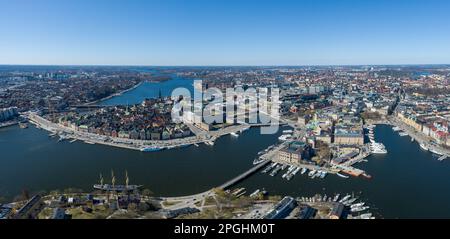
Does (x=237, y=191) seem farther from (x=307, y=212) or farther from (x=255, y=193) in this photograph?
(x=307, y=212)

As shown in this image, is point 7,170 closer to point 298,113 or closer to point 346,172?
point 346,172

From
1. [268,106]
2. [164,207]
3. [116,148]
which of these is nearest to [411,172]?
[164,207]

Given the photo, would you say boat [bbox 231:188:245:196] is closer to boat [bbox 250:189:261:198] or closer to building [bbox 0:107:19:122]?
boat [bbox 250:189:261:198]

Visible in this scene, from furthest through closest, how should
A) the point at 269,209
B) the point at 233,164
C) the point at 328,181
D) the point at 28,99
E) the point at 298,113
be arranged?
the point at 28,99, the point at 298,113, the point at 233,164, the point at 328,181, the point at 269,209

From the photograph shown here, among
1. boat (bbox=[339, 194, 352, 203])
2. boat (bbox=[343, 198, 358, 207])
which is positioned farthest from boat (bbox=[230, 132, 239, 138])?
boat (bbox=[343, 198, 358, 207])

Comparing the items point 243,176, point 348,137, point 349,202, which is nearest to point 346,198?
point 349,202
